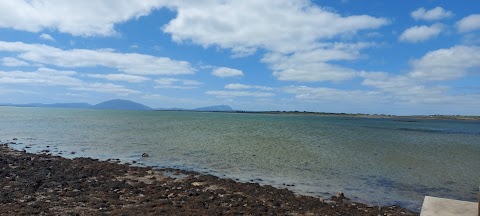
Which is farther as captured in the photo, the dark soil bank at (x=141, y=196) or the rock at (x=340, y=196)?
the rock at (x=340, y=196)

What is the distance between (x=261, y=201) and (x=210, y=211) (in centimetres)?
324

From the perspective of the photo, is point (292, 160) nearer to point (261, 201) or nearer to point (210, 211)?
point (261, 201)

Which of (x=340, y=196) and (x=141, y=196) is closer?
(x=141, y=196)

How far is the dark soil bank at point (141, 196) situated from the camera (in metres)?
14.4

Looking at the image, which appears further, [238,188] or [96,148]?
[96,148]

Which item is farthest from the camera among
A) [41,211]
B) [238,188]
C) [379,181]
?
[379,181]

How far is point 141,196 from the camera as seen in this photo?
1683 cm

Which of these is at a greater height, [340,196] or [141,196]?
[141,196]

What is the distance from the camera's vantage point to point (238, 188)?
19.7m

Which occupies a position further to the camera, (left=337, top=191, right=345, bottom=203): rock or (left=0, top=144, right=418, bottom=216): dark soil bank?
(left=337, top=191, right=345, bottom=203): rock

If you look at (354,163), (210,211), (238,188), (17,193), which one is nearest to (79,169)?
(17,193)

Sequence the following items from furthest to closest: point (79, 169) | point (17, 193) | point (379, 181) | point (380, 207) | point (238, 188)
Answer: point (379, 181)
point (79, 169)
point (238, 188)
point (380, 207)
point (17, 193)

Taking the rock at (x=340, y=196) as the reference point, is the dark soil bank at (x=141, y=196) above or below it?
above

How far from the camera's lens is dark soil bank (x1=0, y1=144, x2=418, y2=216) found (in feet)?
47.2
